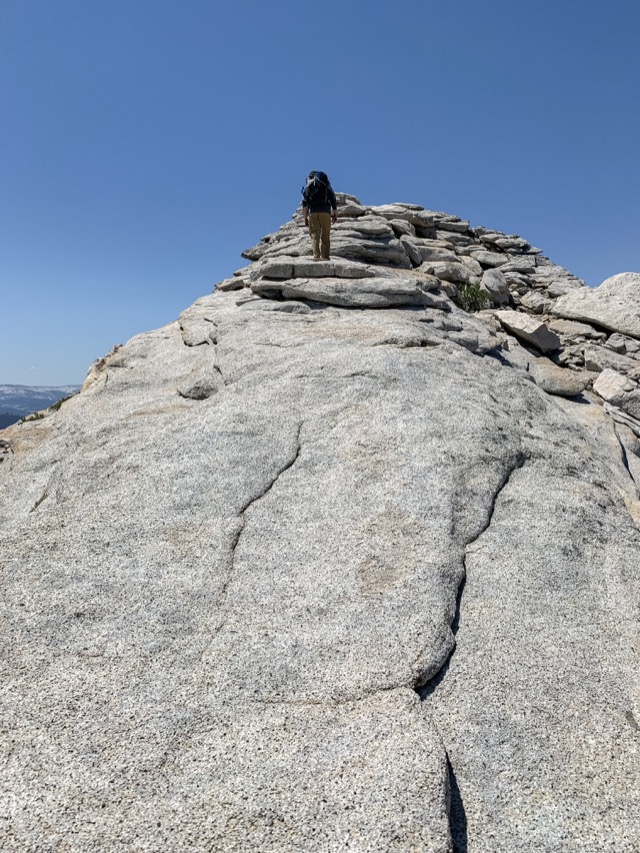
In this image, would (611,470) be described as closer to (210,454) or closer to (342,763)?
(210,454)

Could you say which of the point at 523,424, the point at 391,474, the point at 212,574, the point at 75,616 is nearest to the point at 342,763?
the point at 212,574

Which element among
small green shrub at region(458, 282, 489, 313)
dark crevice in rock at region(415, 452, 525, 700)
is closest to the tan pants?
small green shrub at region(458, 282, 489, 313)

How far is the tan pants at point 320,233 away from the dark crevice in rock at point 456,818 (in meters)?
20.0

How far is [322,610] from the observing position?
761cm

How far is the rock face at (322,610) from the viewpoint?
529 cm

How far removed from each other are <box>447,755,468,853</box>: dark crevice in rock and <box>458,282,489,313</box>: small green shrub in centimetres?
2230

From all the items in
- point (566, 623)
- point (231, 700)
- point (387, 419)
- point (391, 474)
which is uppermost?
point (387, 419)

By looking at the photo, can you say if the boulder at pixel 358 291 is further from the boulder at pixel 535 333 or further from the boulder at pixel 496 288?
the boulder at pixel 496 288

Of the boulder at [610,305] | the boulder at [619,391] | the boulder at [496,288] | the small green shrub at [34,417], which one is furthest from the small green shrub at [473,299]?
the small green shrub at [34,417]

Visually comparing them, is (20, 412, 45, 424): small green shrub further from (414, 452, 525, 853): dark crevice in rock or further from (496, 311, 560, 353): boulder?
(496, 311, 560, 353): boulder

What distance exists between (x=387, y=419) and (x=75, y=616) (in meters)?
6.88

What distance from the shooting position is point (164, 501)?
9727mm

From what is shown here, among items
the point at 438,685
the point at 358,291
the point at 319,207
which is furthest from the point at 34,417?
the point at 438,685

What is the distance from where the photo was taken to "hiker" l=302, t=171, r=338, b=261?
68.5ft
